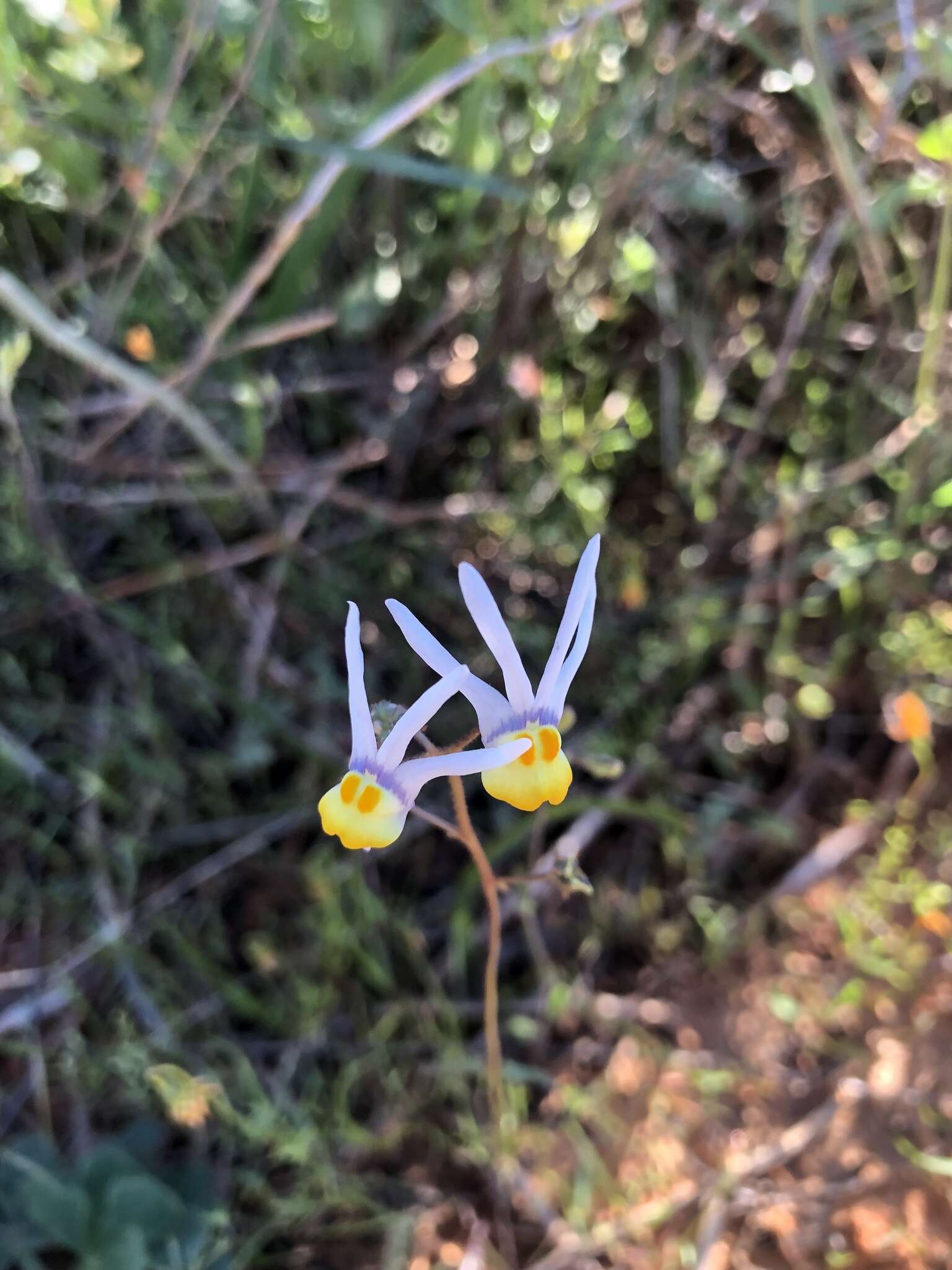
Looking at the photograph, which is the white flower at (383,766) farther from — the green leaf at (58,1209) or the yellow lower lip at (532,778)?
the green leaf at (58,1209)

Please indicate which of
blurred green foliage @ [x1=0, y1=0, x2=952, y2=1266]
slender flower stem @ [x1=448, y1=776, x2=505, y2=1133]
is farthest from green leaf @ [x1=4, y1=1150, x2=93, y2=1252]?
slender flower stem @ [x1=448, y1=776, x2=505, y2=1133]

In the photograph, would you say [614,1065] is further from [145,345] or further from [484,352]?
[145,345]

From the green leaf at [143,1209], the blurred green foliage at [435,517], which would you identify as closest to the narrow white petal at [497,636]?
the blurred green foliage at [435,517]

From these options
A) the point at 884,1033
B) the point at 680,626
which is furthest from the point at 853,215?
the point at 884,1033

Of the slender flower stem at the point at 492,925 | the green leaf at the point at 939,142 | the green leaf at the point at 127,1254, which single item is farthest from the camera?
the green leaf at the point at 939,142

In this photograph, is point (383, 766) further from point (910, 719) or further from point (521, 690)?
point (910, 719)

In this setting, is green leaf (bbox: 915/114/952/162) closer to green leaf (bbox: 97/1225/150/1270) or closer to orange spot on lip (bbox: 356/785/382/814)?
orange spot on lip (bbox: 356/785/382/814)
